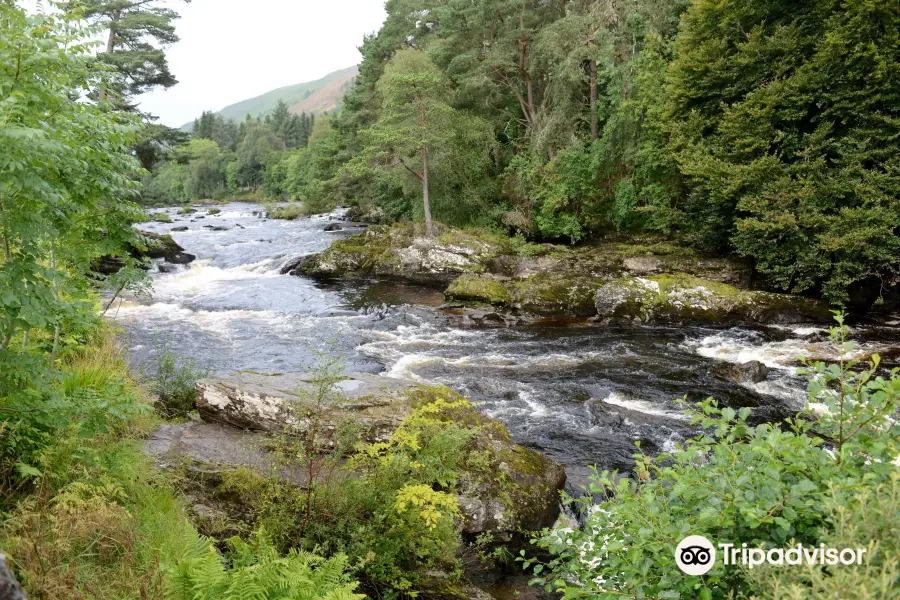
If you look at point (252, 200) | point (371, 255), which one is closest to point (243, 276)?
point (371, 255)

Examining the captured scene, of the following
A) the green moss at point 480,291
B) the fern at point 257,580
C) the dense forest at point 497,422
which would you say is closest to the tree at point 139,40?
the dense forest at point 497,422

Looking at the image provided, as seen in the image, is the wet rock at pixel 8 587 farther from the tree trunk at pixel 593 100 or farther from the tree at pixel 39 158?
the tree trunk at pixel 593 100

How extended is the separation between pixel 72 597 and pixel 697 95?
21.7 metres

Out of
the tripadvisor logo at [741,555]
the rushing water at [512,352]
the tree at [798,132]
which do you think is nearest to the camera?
the tripadvisor logo at [741,555]

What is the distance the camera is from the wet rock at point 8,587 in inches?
91.7

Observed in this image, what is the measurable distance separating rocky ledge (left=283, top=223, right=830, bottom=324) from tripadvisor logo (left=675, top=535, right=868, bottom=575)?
540 inches

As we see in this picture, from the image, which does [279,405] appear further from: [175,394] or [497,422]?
[497,422]

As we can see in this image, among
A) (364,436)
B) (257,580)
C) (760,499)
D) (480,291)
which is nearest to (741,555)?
(760,499)

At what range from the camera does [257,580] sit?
3686 mm

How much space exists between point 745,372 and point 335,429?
9.93m

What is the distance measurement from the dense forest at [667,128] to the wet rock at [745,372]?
6562 mm

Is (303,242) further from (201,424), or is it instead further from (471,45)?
(201,424)

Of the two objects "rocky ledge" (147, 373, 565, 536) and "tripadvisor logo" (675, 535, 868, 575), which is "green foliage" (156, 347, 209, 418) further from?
"tripadvisor logo" (675, 535, 868, 575)

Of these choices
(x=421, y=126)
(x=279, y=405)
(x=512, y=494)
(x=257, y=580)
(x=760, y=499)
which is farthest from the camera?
(x=421, y=126)
